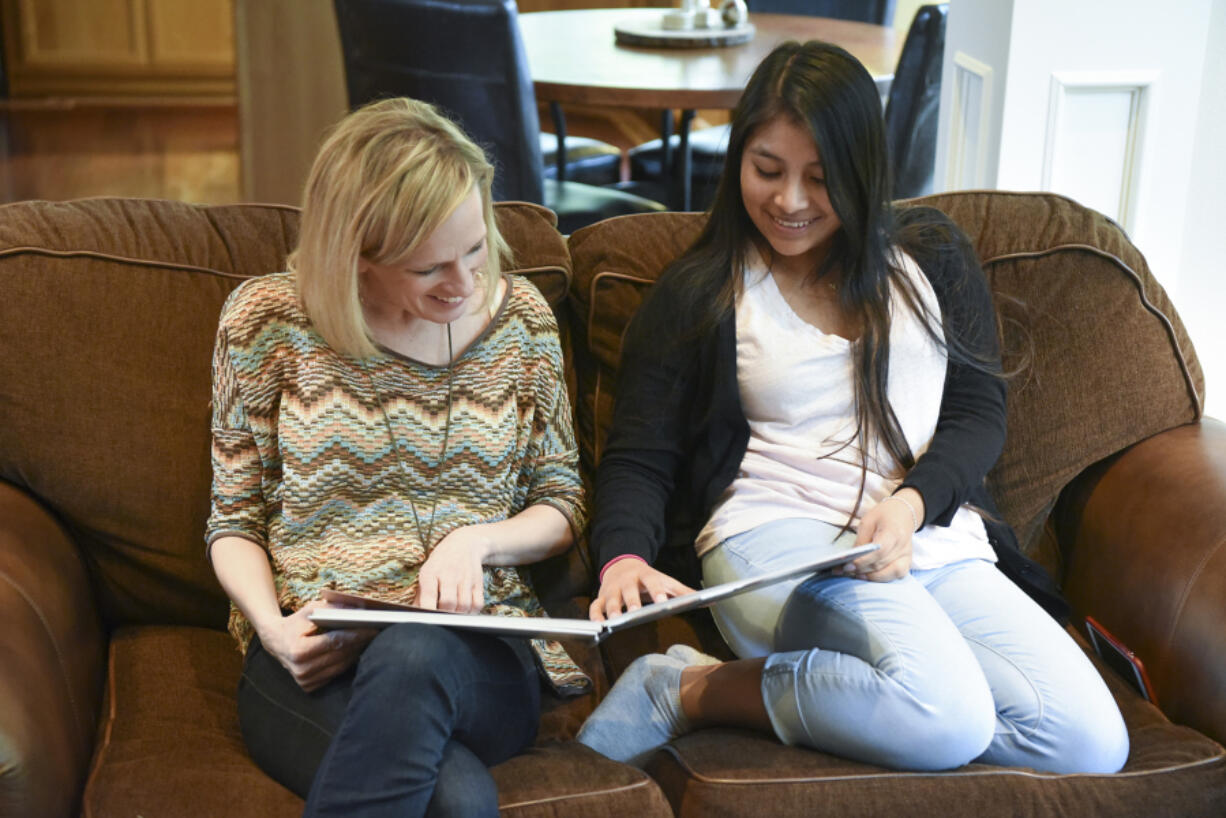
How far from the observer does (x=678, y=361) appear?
164 cm

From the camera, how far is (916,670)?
140 cm

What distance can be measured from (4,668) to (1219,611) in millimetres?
1360

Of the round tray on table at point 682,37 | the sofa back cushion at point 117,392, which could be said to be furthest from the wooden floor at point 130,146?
the sofa back cushion at point 117,392

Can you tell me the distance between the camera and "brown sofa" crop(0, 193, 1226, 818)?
4.44 feet

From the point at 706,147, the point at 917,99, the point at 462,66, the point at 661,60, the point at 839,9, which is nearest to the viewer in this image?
the point at 462,66

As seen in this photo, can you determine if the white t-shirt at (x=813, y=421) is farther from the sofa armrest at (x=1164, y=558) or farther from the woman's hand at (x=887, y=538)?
the sofa armrest at (x=1164, y=558)

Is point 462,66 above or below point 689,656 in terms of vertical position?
above

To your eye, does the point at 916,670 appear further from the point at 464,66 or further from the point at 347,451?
the point at 464,66

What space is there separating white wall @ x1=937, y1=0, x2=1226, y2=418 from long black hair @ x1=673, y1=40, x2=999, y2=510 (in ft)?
2.09

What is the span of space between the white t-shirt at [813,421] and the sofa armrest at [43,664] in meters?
0.79

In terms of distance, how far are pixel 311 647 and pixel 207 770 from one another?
7.0 inches

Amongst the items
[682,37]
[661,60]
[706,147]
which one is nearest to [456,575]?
[661,60]

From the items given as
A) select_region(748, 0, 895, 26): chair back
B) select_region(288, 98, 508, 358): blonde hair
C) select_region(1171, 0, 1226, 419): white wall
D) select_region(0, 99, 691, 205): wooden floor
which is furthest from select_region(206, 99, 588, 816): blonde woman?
select_region(0, 99, 691, 205): wooden floor

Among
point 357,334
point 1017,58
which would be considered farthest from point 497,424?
point 1017,58
